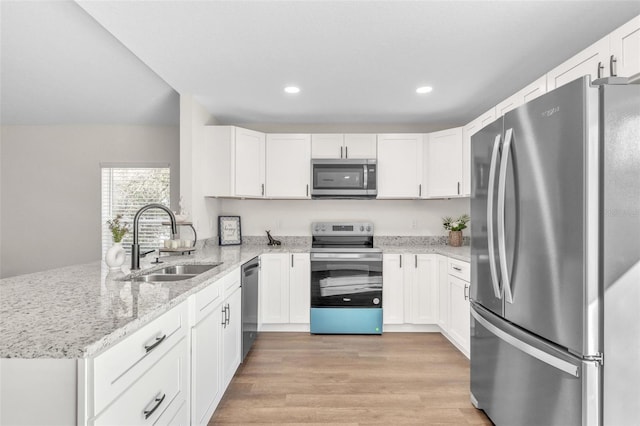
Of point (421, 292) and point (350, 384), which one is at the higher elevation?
point (421, 292)

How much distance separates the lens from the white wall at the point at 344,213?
4117 mm

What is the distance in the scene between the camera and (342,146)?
12.5 ft

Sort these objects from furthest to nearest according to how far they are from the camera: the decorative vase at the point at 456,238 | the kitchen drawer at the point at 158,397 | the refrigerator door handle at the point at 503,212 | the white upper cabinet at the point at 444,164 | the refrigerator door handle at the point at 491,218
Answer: the decorative vase at the point at 456,238 < the white upper cabinet at the point at 444,164 < the refrigerator door handle at the point at 491,218 < the refrigerator door handle at the point at 503,212 < the kitchen drawer at the point at 158,397

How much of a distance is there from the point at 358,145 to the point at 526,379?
9.10 feet

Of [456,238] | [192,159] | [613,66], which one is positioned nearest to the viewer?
[613,66]

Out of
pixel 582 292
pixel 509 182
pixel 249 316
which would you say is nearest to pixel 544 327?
pixel 582 292

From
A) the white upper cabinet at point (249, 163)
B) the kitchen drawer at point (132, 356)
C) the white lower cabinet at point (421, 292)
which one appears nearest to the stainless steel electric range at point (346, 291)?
the white lower cabinet at point (421, 292)

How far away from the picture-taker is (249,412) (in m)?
2.08

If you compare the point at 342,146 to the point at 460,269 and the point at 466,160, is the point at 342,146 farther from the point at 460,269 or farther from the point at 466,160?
the point at 460,269

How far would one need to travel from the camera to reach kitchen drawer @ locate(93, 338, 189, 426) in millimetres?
1008

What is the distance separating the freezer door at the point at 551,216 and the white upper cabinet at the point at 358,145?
216 centimetres

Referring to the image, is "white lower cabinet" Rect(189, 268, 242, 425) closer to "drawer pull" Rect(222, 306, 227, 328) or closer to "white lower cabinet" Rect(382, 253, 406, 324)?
"drawer pull" Rect(222, 306, 227, 328)

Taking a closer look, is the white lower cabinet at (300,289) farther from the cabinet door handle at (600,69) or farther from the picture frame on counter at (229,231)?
the cabinet door handle at (600,69)

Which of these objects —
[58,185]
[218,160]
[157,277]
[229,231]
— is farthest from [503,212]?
[58,185]
